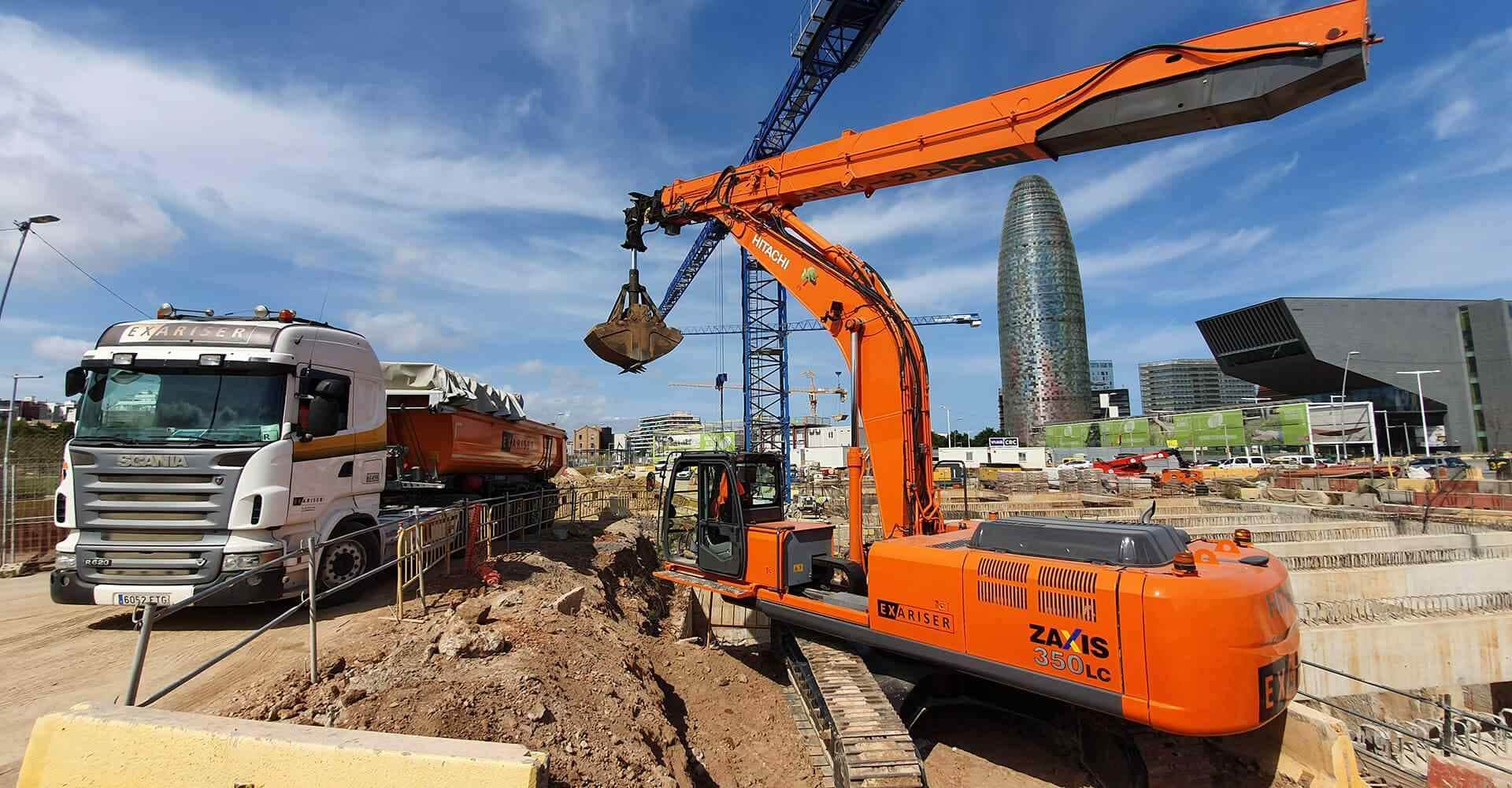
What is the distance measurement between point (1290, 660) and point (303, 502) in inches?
362

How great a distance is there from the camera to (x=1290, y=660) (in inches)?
207

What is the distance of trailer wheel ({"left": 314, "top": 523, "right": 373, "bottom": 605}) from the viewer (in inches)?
299

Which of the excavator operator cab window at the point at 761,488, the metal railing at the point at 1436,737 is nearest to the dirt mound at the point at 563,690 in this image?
the excavator operator cab window at the point at 761,488

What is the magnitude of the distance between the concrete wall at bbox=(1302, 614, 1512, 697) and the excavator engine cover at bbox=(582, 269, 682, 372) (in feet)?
37.3

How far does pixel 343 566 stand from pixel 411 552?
866 mm

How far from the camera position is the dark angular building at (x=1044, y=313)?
10706cm

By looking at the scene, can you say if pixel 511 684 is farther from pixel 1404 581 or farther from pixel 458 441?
pixel 1404 581

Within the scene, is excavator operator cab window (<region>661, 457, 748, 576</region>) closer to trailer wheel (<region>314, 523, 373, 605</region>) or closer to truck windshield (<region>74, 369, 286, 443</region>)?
trailer wheel (<region>314, 523, 373, 605</region>)

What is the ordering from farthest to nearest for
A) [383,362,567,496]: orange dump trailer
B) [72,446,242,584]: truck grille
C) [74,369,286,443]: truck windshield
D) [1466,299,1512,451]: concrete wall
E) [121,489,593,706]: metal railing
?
1. [1466,299,1512,451]: concrete wall
2. [383,362,567,496]: orange dump trailer
3. [74,369,286,443]: truck windshield
4. [72,446,242,584]: truck grille
5. [121,489,593,706]: metal railing

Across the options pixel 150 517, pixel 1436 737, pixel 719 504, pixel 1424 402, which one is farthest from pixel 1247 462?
pixel 150 517

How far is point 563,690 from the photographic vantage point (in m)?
5.87

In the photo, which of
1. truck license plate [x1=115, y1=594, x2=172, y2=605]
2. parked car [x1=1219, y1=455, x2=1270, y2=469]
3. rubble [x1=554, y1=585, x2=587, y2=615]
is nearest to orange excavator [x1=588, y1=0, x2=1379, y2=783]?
rubble [x1=554, y1=585, x2=587, y2=615]

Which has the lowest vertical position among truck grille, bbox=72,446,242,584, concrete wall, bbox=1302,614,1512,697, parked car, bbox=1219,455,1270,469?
concrete wall, bbox=1302,614,1512,697

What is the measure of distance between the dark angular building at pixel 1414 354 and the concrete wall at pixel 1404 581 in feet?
202
